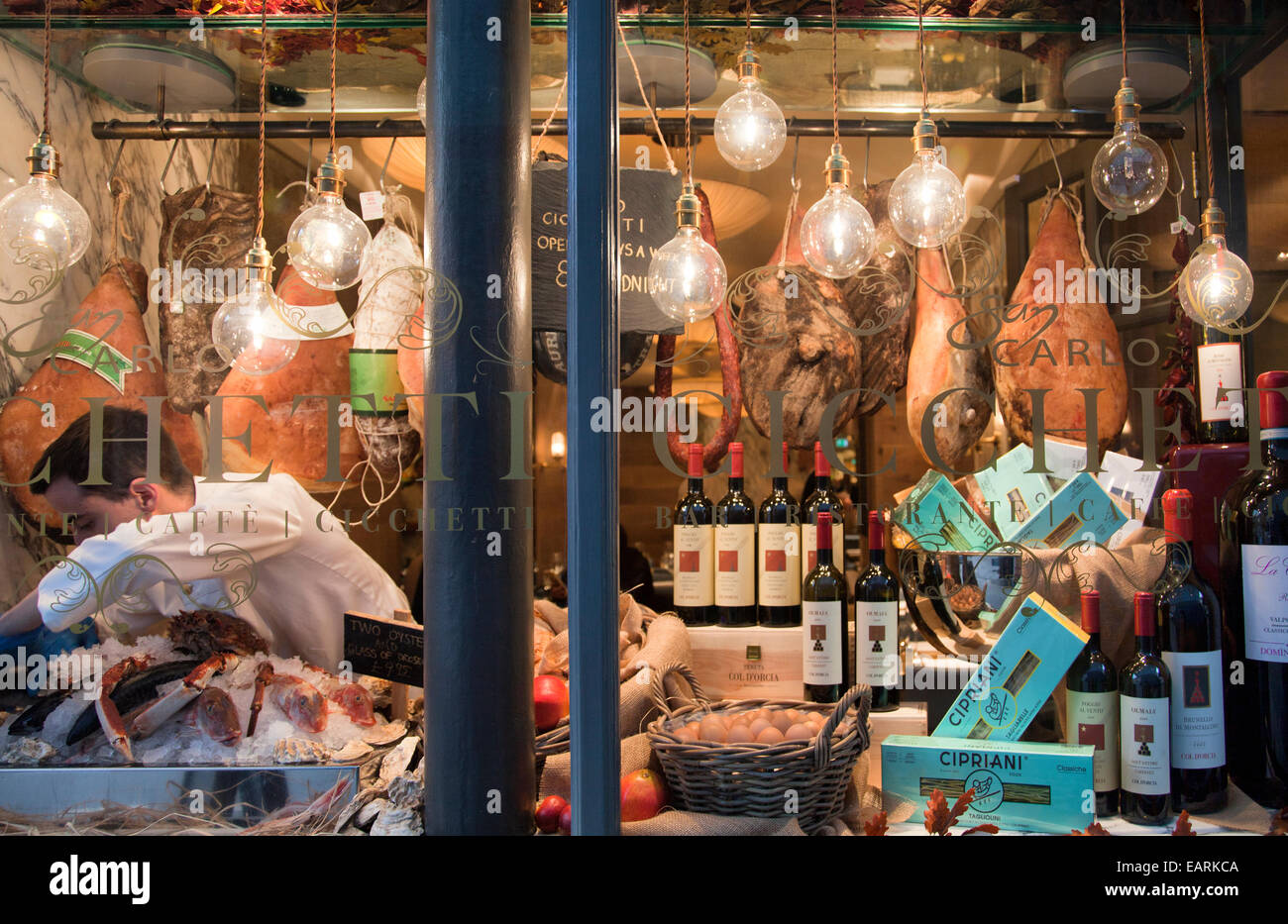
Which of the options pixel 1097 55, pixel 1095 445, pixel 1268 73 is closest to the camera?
pixel 1095 445

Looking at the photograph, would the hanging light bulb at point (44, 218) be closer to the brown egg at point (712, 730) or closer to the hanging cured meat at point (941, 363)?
the brown egg at point (712, 730)

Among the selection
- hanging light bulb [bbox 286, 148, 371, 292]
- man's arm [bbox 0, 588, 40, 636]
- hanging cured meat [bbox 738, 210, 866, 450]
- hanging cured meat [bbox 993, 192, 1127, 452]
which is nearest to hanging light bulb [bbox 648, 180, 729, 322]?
hanging cured meat [bbox 738, 210, 866, 450]

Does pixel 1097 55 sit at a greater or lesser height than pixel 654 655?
greater

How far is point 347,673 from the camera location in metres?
2.14

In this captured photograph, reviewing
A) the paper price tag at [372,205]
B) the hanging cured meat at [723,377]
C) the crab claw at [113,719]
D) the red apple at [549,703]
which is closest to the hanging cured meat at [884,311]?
the hanging cured meat at [723,377]

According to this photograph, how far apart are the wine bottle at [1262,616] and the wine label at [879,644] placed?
737 mm

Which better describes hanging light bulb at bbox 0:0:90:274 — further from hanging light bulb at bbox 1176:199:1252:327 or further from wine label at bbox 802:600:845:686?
hanging light bulb at bbox 1176:199:1252:327

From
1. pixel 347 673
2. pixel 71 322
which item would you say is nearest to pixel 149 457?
pixel 71 322

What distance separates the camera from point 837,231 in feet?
6.66

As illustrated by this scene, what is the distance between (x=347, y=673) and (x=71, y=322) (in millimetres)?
1196

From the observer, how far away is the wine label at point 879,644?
2117 mm

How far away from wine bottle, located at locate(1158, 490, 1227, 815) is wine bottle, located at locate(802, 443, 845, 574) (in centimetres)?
75

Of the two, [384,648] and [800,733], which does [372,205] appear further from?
[800,733]
